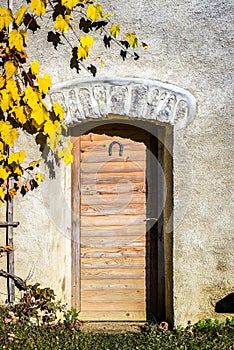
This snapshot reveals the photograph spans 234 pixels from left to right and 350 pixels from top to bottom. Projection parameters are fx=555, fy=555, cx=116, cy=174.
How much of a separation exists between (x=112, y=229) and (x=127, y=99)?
1272mm

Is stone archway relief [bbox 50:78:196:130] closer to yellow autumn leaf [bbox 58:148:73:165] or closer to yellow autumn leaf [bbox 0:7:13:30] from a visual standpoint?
yellow autumn leaf [bbox 58:148:73:165]

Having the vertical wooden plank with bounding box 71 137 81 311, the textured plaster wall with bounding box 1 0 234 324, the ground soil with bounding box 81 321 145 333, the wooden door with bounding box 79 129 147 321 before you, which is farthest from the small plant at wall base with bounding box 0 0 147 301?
the ground soil with bounding box 81 321 145 333

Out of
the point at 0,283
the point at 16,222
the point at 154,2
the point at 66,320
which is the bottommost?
the point at 66,320

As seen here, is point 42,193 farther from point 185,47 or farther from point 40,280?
point 185,47

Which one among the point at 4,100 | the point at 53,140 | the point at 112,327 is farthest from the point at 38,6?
the point at 112,327

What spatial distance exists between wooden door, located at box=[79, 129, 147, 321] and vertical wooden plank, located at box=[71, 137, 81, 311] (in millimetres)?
38

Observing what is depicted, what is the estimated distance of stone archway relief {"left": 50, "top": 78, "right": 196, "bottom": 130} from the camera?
184 inches

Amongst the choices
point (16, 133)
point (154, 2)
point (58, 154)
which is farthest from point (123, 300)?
point (154, 2)

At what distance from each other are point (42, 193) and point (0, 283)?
2.89 feet

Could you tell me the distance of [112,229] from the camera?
17.1ft

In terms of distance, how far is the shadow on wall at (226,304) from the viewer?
15.5 feet

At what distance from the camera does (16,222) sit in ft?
15.8

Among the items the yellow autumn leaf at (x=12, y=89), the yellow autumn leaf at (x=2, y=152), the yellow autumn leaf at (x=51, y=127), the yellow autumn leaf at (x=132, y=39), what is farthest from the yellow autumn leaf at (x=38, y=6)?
the yellow autumn leaf at (x=2, y=152)

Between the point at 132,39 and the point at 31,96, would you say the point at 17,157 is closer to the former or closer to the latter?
the point at 31,96
